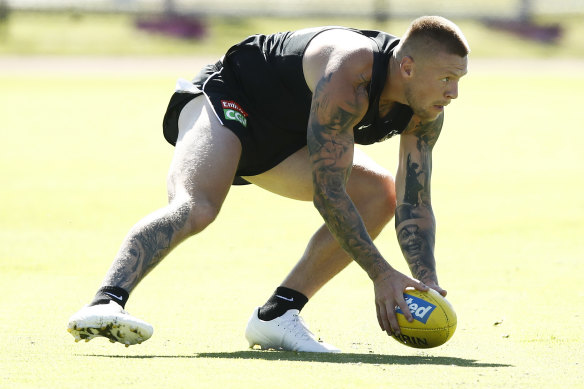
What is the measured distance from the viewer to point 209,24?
6003cm

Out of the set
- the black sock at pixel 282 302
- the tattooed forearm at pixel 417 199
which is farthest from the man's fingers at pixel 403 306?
the black sock at pixel 282 302

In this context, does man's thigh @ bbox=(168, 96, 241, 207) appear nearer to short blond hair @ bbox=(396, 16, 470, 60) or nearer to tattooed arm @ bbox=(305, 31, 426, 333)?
tattooed arm @ bbox=(305, 31, 426, 333)

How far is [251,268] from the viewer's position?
914 cm

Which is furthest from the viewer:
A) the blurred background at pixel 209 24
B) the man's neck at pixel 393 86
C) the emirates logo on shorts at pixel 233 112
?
the blurred background at pixel 209 24

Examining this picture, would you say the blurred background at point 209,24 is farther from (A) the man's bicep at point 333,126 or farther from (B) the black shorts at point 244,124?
(A) the man's bicep at point 333,126

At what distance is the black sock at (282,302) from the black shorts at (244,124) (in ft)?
2.34

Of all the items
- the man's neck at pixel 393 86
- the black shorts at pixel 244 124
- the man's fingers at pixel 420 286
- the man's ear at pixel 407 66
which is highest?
the man's ear at pixel 407 66

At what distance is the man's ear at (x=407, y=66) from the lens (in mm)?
5762

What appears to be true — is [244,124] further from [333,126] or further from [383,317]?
[383,317]

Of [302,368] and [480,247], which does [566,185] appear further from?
[302,368]

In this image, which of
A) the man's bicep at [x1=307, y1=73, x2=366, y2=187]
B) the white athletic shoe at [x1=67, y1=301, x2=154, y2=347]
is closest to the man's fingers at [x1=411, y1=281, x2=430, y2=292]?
the man's bicep at [x1=307, y1=73, x2=366, y2=187]

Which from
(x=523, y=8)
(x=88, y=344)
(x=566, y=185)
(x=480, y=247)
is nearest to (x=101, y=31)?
(x=523, y=8)

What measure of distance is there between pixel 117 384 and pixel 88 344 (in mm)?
1286

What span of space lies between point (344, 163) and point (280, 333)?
1.08 m
